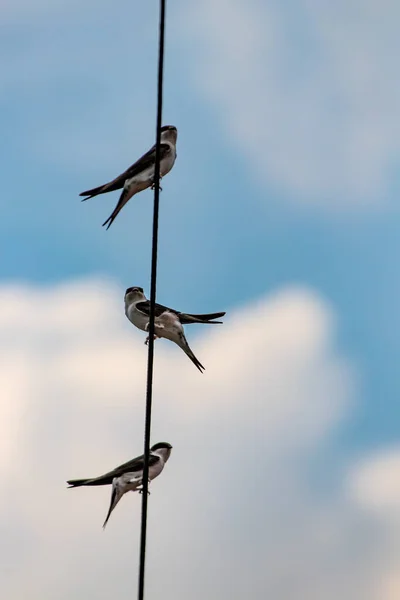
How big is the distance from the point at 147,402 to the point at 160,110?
1.33 meters

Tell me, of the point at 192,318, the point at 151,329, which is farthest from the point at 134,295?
the point at 151,329

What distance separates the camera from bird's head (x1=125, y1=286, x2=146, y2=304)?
386 inches

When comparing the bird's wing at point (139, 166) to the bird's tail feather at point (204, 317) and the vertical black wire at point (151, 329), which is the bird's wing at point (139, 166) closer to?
the bird's tail feather at point (204, 317)

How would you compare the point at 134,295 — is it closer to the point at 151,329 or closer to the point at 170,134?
the point at 170,134

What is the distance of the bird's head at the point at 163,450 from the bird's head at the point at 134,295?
1299 mm

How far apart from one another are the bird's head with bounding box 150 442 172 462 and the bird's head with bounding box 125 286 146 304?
4.26ft

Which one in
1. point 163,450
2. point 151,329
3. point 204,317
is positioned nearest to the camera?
point 151,329

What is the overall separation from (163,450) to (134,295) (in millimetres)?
1367

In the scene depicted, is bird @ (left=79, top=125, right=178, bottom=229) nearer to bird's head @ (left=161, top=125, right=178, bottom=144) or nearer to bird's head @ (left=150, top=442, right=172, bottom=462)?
bird's head @ (left=161, top=125, right=178, bottom=144)

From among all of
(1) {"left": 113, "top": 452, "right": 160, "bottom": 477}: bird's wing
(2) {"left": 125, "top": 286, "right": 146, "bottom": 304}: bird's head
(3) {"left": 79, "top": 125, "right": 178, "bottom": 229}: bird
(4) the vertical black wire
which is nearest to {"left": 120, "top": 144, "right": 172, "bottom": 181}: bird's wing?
(3) {"left": 79, "top": 125, "right": 178, "bottom": 229}: bird

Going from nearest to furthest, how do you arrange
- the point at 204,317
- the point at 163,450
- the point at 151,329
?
the point at 151,329
the point at 204,317
the point at 163,450

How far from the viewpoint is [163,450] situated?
1031 centimetres

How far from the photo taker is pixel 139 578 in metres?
5.23

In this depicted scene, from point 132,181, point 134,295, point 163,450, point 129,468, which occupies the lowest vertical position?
point 163,450
